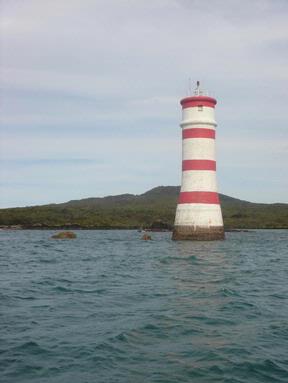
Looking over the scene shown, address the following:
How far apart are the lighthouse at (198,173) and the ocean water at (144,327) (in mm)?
15115

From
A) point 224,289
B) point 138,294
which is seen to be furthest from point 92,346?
point 224,289

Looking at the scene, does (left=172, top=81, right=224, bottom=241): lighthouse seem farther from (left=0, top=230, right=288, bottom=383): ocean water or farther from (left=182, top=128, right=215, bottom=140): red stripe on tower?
(left=0, top=230, right=288, bottom=383): ocean water

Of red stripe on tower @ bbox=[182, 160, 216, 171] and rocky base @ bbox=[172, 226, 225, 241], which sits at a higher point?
red stripe on tower @ bbox=[182, 160, 216, 171]

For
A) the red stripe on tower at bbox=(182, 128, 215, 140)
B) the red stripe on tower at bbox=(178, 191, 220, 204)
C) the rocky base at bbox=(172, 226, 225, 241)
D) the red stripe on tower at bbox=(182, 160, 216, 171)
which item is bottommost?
the rocky base at bbox=(172, 226, 225, 241)

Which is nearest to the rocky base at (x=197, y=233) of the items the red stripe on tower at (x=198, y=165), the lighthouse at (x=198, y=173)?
Answer: the lighthouse at (x=198, y=173)

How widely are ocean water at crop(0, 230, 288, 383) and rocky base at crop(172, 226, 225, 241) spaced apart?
15506 millimetres

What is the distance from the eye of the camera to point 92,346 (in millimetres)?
9586

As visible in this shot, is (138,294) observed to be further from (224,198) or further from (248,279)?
(224,198)

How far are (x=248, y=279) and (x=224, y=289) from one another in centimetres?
352

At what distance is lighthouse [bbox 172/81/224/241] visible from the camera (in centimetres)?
3547

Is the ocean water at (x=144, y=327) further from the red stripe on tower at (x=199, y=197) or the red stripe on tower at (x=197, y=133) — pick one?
the red stripe on tower at (x=197, y=133)

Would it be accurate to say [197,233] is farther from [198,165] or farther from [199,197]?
[198,165]

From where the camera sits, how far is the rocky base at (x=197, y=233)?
120 feet

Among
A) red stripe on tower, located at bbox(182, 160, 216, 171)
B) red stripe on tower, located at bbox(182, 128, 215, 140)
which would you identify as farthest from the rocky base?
red stripe on tower, located at bbox(182, 128, 215, 140)
